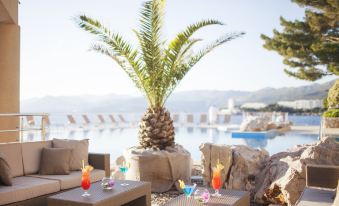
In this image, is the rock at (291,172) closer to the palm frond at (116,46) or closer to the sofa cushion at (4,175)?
the palm frond at (116,46)

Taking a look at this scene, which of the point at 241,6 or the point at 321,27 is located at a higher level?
the point at 241,6

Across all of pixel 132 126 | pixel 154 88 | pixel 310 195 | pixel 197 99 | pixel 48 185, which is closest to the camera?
pixel 310 195

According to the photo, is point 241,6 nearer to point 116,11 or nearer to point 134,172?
point 116,11

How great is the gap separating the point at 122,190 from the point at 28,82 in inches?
1598

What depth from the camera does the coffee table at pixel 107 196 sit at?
3.53m

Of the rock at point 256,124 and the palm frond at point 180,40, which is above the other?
the palm frond at point 180,40

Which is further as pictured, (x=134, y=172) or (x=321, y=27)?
(x=321, y=27)

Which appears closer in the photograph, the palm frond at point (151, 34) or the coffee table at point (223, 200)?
the coffee table at point (223, 200)

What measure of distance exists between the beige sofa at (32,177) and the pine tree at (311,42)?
1049 cm

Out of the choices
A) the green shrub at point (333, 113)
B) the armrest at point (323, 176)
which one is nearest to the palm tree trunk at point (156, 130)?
Result: the armrest at point (323, 176)

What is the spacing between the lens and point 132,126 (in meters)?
20.6

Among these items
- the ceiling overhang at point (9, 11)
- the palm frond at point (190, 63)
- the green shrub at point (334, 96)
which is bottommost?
the green shrub at point (334, 96)

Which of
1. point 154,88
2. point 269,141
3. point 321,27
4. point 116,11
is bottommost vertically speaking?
point 269,141

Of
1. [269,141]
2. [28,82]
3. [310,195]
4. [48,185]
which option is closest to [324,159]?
[310,195]
